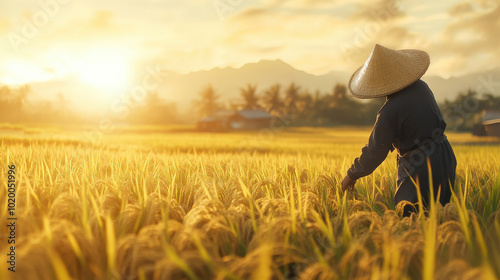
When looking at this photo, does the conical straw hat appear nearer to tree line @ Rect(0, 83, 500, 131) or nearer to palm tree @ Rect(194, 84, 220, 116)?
tree line @ Rect(0, 83, 500, 131)

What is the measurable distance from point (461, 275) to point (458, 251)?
505 millimetres

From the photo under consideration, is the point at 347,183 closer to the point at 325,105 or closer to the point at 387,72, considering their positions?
the point at 387,72

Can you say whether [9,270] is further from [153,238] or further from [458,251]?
[458,251]

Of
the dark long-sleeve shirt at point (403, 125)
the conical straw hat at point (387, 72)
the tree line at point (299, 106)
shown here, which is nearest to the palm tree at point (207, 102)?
the tree line at point (299, 106)

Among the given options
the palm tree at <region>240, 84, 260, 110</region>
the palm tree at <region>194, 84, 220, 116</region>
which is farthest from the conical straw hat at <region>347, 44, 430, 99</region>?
the palm tree at <region>194, 84, 220, 116</region>

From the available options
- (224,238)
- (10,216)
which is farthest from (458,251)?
(10,216)

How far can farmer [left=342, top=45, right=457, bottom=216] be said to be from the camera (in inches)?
112

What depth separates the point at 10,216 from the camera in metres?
1.94

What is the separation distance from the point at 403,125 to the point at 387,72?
49 centimetres

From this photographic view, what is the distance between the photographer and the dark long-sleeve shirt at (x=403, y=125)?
9.31 feet

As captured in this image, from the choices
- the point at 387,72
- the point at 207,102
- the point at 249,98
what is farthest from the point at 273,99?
the point at 387,72

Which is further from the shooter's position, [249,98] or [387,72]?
[249,98]

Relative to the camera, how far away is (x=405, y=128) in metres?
2.91

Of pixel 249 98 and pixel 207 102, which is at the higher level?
pixel 249 98
